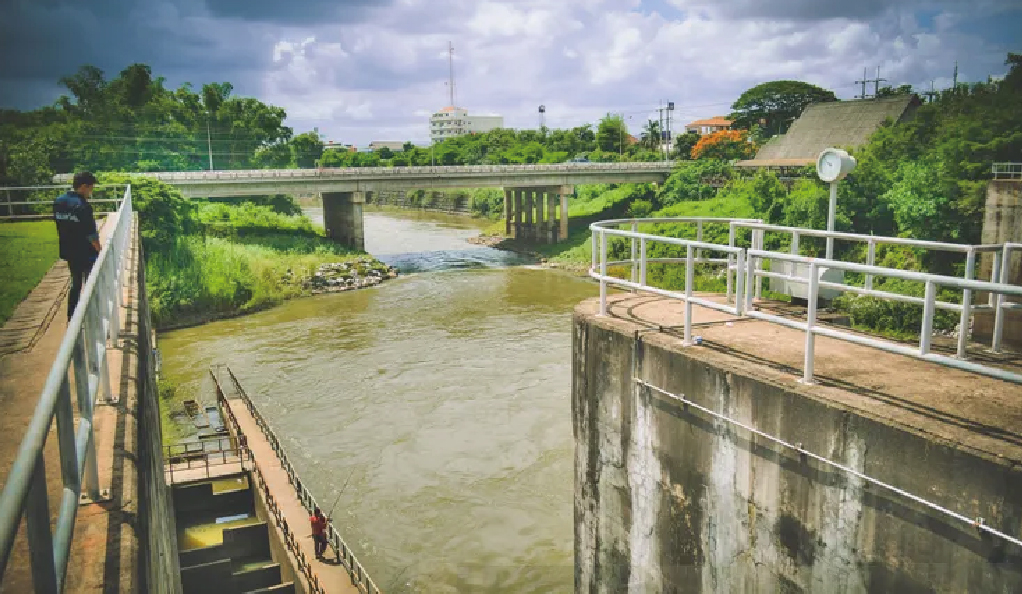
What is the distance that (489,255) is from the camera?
184 feet

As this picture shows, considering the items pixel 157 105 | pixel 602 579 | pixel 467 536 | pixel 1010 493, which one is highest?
pixel 157 105

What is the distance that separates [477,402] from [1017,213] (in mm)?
15250

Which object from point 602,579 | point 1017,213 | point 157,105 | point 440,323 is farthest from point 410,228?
point 602,579

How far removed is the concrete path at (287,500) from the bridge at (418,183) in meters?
28.0

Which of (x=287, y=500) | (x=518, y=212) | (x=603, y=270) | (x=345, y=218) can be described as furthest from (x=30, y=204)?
(x=518, y=212)

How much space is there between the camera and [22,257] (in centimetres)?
1666

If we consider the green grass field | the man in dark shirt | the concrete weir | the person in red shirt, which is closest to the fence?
the green grass field

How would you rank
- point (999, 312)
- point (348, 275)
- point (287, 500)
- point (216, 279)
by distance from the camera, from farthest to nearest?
point (348, 275)
point (216, 279)
point (287, 500)
point (999, 312)

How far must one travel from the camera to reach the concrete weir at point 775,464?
524cm

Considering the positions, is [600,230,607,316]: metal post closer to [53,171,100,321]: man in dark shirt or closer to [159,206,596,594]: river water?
[53,171,100,321]: man in dark shirt

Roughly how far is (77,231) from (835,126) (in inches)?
2244

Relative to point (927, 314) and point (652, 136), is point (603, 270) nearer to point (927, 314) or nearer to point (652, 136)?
point (927, 314)

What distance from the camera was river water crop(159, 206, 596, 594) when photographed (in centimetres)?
1486

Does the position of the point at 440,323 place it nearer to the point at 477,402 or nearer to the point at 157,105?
the point at 477,402
